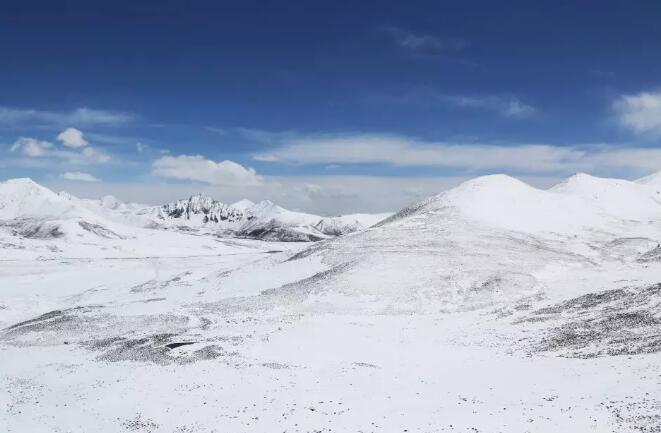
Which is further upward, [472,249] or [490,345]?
[472,249]

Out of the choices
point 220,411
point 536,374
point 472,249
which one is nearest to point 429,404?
point 536,374

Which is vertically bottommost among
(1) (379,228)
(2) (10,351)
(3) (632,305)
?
(2) (10,351)

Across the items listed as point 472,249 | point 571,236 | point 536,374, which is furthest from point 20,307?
point 571,236

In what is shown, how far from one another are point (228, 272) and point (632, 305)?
6890 cm

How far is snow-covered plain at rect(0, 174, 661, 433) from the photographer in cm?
3120

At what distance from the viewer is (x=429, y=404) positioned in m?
31.9

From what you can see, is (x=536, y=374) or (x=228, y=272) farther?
(x=228, y=272)

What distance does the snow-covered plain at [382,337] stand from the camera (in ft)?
102

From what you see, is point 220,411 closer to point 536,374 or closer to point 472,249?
point 536,374

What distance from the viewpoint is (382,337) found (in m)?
53.8

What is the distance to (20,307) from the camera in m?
86.2

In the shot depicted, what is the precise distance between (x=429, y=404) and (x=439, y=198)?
8958 centimetres

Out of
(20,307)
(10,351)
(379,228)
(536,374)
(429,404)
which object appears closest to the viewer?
(429,404)

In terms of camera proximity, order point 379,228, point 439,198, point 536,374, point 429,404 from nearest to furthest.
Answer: point 429,404 → point 536,374 → point 379,228 → point 439,198
